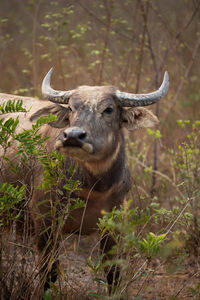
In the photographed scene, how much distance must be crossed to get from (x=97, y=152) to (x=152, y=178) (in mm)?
3169

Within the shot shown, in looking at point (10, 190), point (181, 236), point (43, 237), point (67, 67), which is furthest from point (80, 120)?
point (67, 67)

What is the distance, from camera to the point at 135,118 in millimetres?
3975

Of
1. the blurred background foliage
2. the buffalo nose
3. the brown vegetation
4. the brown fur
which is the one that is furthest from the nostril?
the blurred background foliage

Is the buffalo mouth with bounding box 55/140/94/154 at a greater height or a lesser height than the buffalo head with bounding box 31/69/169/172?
lesser

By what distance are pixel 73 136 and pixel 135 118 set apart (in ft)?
3.61

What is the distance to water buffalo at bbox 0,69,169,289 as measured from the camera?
3.58 m

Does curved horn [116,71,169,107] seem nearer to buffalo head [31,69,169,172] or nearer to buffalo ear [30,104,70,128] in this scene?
buffalo head [31,69,169,172]

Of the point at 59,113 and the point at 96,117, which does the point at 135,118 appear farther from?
the point at 59,113

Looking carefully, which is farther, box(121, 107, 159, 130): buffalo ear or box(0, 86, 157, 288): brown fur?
box(121, 107, 159, 130): buffalo ear

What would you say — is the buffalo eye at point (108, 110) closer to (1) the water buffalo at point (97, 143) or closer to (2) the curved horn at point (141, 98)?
(1) the water buffalo at point (97, 143)

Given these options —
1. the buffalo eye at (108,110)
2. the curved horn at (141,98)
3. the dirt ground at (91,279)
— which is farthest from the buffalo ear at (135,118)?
the dirt ground at (91,279)

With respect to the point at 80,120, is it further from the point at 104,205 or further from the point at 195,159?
the point at 195,159

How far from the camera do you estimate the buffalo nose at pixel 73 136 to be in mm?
3070

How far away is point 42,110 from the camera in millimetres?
3842
